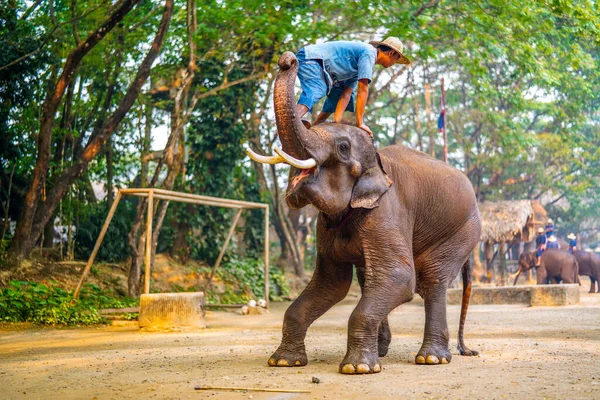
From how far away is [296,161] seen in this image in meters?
5.43

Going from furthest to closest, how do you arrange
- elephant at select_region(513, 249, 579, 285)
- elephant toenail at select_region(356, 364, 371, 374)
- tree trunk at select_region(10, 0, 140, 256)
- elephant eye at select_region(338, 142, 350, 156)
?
1. elephant at select_region(513, 249, 579, 285)
2. tree trunk at select_region(10, 0, 140, 256)
3. elephant eye at select_region(338, 142, 350, 156)
4. elephant toenail at select_region(356, 364, 371, 374)

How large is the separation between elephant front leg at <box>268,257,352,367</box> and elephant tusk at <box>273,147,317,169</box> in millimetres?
1223

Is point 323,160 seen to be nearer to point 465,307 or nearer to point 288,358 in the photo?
point 288,358

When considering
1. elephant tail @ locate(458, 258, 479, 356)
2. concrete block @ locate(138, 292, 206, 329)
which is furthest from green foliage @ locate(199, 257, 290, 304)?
elephant tail @ locate(458, 258, 479, 356)

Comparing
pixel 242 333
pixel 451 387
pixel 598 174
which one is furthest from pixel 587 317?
pixel 598 174

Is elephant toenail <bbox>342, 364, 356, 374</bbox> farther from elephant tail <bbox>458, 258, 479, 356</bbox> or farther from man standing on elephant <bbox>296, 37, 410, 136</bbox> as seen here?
man standing on elephant <bbox>296, 37, 410, 136</bbox>

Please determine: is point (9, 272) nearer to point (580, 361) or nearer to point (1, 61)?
point (1, 61)

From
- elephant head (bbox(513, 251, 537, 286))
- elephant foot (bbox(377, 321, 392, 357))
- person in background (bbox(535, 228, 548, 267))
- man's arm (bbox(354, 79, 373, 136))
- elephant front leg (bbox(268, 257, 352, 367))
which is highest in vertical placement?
man's arm (bbox(354, 79, 373, 136))

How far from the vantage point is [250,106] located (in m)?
19.7

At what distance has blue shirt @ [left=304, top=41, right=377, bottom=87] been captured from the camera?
20.5 feet

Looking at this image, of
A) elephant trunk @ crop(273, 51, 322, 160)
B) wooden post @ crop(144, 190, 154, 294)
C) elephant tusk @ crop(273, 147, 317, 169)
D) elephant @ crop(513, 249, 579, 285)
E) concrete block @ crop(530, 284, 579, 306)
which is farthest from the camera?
elephant @ crop(513, 249, 579, 285)

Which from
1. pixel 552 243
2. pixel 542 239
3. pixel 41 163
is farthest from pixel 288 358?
pixel 552 243

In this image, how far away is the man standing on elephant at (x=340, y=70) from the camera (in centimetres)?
619

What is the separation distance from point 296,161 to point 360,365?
153cm
